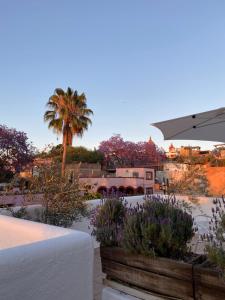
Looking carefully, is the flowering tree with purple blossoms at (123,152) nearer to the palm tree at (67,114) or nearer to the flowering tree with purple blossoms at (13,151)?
the palm tree at (67,114)

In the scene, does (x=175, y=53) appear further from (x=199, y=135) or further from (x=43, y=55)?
(x=199, y=135)

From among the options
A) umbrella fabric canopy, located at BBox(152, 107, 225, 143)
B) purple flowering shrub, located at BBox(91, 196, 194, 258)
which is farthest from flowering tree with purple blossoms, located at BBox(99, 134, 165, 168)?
purple flowering shrub, located at BBox(91, 196, 194, 258)

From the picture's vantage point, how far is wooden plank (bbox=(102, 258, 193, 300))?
191 cm

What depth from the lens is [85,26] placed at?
11.5 metres

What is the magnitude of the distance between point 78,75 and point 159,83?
4.32 metres

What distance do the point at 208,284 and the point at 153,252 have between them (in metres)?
0.41

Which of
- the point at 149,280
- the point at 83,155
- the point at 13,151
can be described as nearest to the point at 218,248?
the point at 149,280

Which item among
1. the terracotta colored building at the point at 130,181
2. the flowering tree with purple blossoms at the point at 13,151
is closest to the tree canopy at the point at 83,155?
the terracotta colored building at the point at 130,181

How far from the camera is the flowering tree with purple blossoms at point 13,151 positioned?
1589 cm

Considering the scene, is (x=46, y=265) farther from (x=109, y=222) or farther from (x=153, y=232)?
(x=153, y=232)

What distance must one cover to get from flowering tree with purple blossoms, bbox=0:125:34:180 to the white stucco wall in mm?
13364

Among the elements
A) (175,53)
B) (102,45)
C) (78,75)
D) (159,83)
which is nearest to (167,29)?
(175,53)

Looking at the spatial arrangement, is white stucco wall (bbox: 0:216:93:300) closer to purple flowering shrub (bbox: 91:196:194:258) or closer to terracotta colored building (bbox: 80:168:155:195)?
purple flowering shrub (bbox: 91:196:194:258)

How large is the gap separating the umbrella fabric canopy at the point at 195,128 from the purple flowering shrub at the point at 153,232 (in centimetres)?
265
